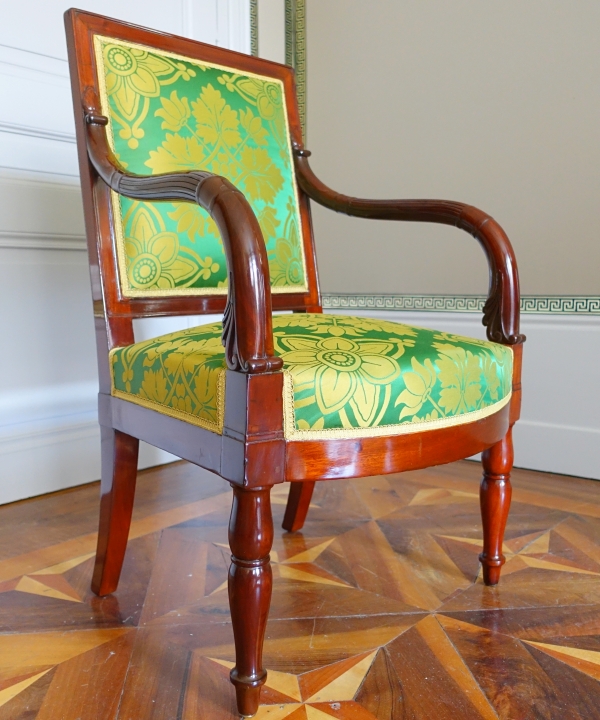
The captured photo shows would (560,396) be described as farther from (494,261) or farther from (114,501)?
(114,501)

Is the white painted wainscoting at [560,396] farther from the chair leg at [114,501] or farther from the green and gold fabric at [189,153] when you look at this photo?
the chair leg at [114,501]

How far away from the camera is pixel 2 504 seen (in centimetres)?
157

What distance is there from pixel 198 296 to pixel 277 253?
0.18m

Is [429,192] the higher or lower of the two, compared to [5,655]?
higher

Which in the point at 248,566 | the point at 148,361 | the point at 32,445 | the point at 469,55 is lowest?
the point at 32,445

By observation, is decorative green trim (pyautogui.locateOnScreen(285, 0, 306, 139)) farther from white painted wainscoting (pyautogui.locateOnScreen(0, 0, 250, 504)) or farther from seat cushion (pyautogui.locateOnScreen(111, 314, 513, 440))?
seat cushion (pyautogui.locateOnScreen(111, 314, 513, 440))

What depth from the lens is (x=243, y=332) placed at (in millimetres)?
712

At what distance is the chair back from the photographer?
104 cm

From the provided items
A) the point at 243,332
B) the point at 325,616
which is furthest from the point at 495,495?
the point at 243,332

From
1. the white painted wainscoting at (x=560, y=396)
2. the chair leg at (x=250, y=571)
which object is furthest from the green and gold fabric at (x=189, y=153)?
the white painted wainscoting at (x=560, y=396)

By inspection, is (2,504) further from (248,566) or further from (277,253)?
(248,566)

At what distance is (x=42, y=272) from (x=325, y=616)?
3.54 ft

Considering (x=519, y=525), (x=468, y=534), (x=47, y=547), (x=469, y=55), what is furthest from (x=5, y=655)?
(x=469, y=55)

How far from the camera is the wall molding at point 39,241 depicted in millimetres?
1571
